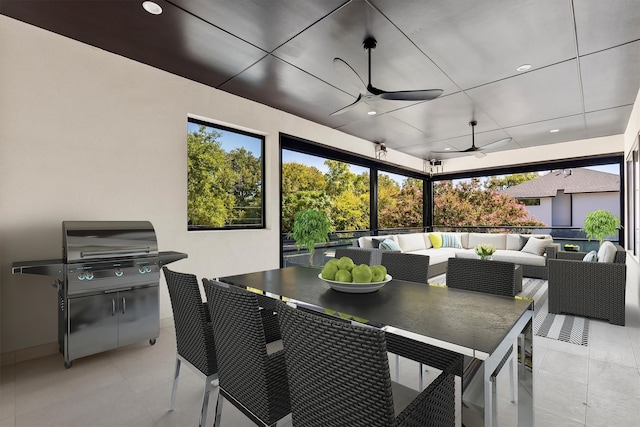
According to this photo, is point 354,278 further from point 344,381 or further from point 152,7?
point 152,7

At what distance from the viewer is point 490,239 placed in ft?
21.6

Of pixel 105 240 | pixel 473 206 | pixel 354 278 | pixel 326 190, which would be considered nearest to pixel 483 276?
pixel 354 278

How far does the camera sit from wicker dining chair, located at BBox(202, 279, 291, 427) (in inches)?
47.9

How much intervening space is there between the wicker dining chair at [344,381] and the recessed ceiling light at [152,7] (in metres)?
2.41

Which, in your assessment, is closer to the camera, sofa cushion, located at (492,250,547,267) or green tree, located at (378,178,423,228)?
sofa cushion, located at (492,250,547,267)

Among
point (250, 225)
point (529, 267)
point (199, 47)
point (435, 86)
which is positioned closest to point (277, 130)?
point (250, 225)

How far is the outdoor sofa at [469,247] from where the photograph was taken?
5.38m

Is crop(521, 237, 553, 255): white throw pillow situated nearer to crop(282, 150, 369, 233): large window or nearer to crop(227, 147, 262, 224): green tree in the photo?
crop(282, 150, 369, 233): large window

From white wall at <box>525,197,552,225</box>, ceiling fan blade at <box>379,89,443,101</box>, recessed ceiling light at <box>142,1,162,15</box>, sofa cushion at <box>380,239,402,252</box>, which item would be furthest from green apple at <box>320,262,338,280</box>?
white wall at <box>525,197,552,225</box>

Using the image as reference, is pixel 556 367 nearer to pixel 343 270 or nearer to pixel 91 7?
pixel 343 270

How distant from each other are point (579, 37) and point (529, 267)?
4.02m

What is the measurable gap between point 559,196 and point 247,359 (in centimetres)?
946

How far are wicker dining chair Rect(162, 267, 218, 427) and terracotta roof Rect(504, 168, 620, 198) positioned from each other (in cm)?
773

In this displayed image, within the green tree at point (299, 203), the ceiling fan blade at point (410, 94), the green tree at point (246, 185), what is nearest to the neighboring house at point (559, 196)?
the green tree at point (299, 203)
